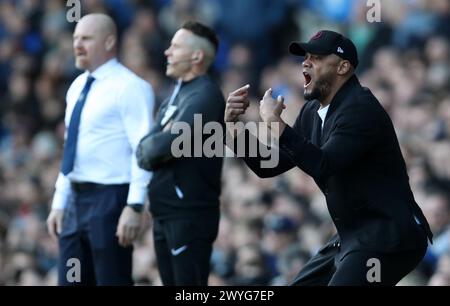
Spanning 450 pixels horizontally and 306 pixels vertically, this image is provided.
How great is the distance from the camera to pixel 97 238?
25.6 ft

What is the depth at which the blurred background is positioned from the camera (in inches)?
393

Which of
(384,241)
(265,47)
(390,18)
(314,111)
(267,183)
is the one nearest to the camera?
(384,241)

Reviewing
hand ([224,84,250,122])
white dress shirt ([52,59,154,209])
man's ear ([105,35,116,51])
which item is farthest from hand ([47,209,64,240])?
hand ([224,84,250,122])

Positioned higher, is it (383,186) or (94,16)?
(94,16)

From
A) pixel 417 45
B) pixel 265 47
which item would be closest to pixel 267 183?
pixel 417 45

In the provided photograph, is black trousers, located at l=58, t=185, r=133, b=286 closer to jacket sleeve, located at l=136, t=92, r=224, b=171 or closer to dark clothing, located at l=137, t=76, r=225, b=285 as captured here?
dark clothing, located at l=137, t=76, r=225, b=285

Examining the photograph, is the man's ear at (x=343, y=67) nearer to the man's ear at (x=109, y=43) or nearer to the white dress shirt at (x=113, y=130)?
the white dress shirt at (x=113, y=130)

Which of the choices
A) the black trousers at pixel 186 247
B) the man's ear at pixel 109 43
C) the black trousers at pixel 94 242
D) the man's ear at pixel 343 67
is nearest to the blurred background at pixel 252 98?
the black trousers at pixel 186 247

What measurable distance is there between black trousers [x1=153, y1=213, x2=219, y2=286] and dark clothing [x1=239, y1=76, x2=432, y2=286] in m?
1.43

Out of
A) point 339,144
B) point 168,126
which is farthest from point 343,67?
point 168,126

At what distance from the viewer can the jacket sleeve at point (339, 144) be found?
6.10 meters

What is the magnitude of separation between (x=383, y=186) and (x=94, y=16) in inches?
104

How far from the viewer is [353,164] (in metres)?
6.40

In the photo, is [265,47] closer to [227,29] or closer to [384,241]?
[227,29]
